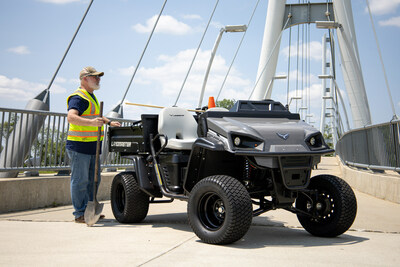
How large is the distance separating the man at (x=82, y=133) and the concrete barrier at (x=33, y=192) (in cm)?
151

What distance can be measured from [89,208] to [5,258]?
6.74 ft

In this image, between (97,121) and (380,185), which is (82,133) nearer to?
(97,121)

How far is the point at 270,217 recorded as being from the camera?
20.4 ft

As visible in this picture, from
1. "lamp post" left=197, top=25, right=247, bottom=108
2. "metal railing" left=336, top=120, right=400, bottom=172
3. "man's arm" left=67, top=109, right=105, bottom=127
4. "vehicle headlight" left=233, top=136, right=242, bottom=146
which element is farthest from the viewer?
"lamp post" left=197, top=25, right=247, bottom=108

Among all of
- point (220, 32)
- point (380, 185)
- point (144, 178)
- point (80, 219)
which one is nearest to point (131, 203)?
point (144, 178)

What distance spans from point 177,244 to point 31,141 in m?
4.24

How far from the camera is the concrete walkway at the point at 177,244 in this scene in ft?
11.7

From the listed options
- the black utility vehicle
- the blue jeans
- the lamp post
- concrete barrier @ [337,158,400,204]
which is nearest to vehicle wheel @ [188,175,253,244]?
the black utility vehicle

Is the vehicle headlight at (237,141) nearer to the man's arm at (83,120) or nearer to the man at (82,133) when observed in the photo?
the man at (82,133)

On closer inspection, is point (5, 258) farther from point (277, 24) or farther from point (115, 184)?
point (277, 24)

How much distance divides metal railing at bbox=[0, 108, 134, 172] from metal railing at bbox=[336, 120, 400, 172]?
232 inches

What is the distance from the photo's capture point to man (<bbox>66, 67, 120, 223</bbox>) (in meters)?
5.72

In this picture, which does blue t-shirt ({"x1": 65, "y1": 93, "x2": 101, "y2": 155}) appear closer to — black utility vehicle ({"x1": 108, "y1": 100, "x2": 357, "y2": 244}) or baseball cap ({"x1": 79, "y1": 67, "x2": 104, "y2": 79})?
baseball cap ({"x1": 79, "y1": 67, "x2": 104, "y2": 79})

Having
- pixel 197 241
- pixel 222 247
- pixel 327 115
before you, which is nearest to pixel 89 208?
pixel 197 241
